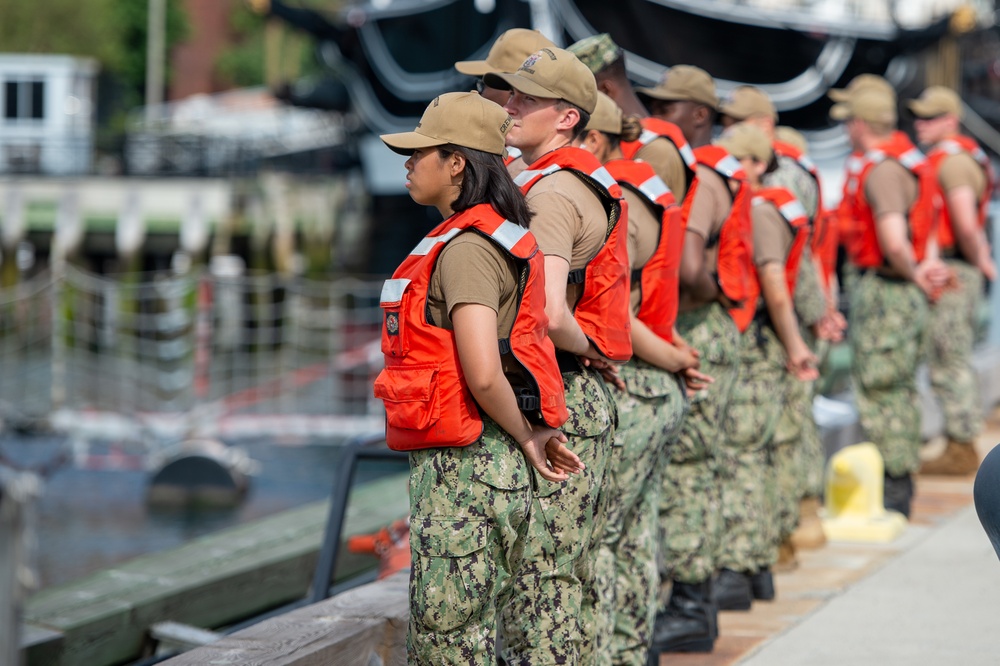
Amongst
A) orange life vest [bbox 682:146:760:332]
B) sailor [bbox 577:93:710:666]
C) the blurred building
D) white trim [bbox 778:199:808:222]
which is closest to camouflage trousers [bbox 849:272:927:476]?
white trim [bbox 778:199:808:222]

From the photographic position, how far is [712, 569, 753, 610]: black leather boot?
18.5 feet

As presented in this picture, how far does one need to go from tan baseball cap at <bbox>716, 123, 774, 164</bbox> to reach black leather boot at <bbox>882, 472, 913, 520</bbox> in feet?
8.46

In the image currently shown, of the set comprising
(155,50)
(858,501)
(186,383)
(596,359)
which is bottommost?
(186,383)

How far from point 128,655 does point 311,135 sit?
44.2m

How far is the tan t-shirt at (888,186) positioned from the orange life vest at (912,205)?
3cm

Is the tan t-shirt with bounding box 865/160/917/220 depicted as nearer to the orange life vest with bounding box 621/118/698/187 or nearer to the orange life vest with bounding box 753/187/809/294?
the orange life vest with bounding box 753/187/809/294

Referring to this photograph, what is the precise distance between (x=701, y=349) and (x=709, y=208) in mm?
473

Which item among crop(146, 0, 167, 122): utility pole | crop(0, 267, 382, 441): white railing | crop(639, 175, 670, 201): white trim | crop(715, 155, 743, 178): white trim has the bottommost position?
crop(0, 267, 382, 441): white railing

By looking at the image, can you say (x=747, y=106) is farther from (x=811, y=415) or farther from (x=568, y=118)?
(x=568, y=118)

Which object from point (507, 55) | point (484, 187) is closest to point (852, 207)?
point (507, 55)

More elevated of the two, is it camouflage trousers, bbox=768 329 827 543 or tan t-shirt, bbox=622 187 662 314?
tan t-shirt, bbox=622 187 662 314

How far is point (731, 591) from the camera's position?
5641mm

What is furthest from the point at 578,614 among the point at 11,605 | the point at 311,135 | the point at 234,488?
the point at 311,135

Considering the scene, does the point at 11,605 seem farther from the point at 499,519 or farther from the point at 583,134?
the point at 583,134
